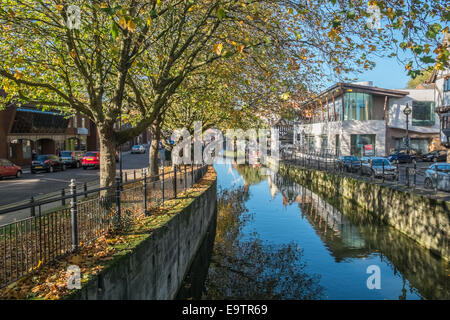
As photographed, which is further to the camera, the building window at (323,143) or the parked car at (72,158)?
the building window at (323,143)

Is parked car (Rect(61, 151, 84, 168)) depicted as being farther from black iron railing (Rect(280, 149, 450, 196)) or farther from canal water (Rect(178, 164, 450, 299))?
black iron railing (Rect(280, 149, 450, 196))

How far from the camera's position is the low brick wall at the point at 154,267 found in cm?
534

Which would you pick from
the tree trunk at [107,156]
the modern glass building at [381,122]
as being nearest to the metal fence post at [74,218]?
the tree trunk at [107,156]

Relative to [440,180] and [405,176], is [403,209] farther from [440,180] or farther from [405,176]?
[405,176]

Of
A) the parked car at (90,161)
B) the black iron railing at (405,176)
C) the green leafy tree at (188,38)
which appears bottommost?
the black iron railing at (405,176)

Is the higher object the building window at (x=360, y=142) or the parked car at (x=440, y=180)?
the building window at (x=360, y=142)

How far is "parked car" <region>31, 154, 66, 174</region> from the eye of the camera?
31922 millimetres

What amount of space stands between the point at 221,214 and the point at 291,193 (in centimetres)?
978

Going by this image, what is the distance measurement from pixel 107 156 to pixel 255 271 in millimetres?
5991

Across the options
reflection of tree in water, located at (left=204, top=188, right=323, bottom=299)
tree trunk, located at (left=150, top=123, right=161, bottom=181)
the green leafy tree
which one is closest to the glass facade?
tree trunk, located at (left=150, top=123, right=161, bottom=181)

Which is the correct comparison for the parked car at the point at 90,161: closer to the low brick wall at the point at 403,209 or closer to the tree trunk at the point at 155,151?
the tree trunk at the point at 155,151

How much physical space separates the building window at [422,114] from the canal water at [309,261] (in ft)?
107
